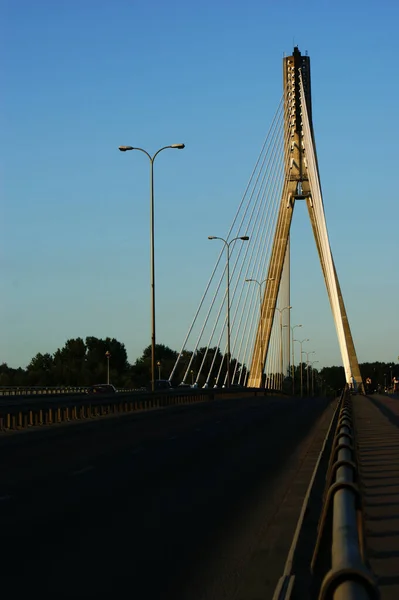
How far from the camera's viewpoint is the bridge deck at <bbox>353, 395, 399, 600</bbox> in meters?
8.06

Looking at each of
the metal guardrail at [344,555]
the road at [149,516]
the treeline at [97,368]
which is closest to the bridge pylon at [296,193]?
the treeline at [97,368]

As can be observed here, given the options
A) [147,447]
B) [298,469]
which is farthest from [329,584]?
[147,447]

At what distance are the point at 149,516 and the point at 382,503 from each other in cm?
267

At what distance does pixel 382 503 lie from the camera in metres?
12.3

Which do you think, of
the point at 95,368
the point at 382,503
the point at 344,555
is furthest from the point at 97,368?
the point at 344,555

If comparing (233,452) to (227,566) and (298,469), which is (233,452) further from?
(227,566)

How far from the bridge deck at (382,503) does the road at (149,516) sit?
84cm

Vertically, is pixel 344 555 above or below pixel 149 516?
above

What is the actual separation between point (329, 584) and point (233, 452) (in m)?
18.7

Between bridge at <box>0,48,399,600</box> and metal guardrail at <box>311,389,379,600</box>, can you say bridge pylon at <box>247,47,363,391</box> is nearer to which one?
bridge at <box>0,48,399,600</box>

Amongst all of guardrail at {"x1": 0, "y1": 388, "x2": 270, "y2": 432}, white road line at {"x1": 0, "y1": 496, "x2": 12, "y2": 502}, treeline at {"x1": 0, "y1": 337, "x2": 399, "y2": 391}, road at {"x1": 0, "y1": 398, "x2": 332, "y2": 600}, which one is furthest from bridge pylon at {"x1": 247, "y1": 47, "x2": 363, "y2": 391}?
white road line at {"x1": 0, "y1": 496, "x2": 12, "y2": 502}

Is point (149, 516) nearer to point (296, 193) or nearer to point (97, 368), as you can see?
point (296, 193)

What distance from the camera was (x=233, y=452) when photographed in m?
22.2

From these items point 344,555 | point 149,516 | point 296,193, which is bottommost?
point 149,516
